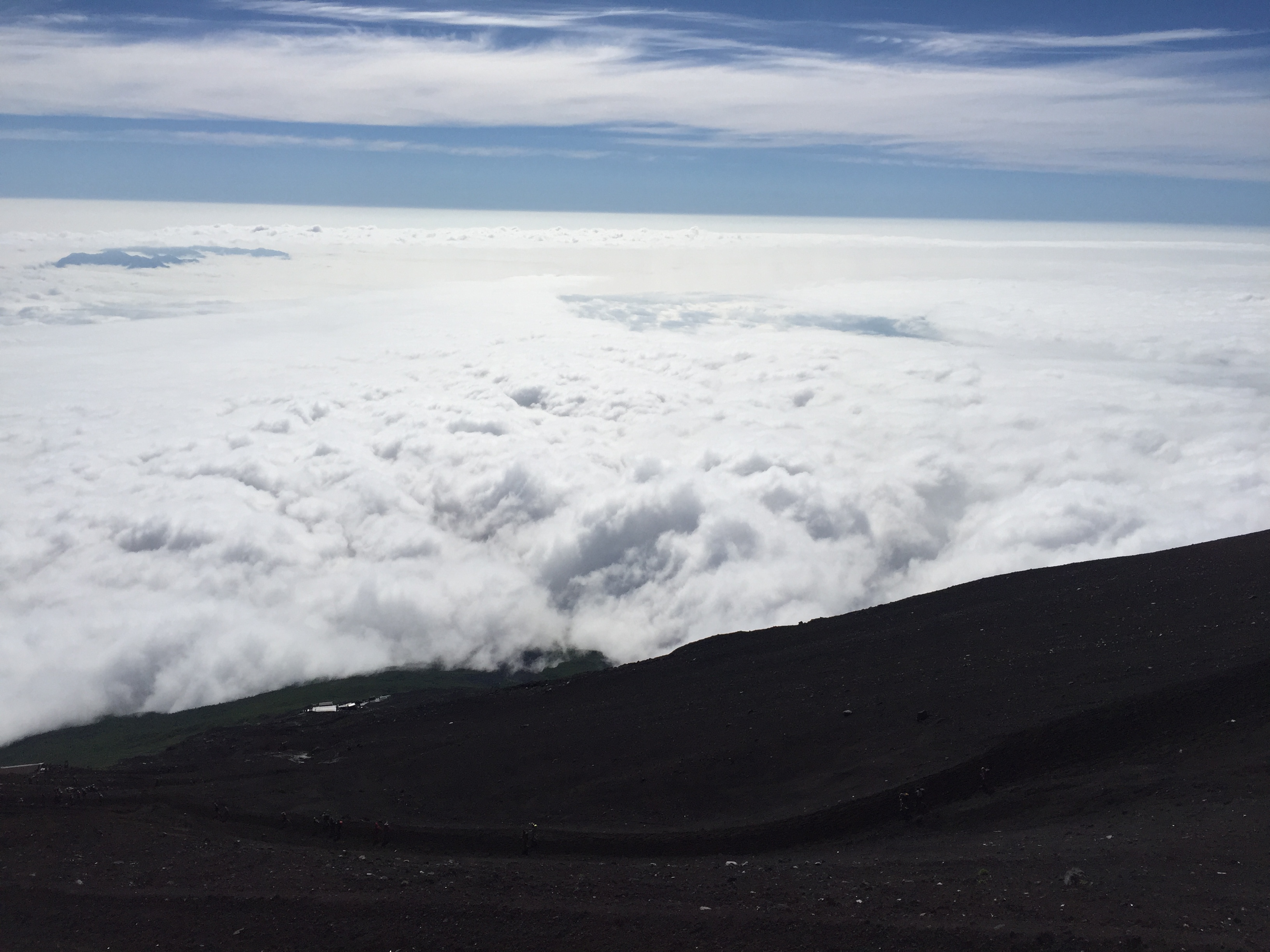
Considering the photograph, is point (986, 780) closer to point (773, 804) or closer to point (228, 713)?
point (773, 804)

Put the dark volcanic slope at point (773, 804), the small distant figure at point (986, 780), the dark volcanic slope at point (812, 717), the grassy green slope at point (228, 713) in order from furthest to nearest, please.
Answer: the grassy green slope at point (228, 713)
the dark volcanic slope at point (812, 717)
the small distant figure at point (986, 780)
the dark volcanic slope at point (773, 804)

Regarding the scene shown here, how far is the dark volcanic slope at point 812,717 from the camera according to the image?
23.7 metres

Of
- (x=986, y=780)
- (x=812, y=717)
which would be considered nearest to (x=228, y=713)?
(x=812, y=717)

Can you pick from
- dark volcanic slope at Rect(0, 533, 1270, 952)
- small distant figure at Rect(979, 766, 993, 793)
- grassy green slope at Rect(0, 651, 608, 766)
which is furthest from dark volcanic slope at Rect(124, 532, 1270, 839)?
grassy green slope at Rect(0, 651, 608, 766)

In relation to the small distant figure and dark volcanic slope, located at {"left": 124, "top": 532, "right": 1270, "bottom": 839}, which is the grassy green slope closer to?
dark volcanic slope, located at {"left": 124, "top": 532, "right": 1270, "bottom": 839}

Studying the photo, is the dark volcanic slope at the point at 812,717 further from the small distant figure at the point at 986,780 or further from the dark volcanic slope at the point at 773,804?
the small distant figure at the point at 986,780

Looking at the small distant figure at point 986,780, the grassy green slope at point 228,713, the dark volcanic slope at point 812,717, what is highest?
the small distant figure at point 986,780

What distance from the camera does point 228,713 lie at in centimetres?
6881

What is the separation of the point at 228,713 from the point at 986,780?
61.9 m

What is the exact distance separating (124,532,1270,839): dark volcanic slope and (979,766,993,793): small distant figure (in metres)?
0.23

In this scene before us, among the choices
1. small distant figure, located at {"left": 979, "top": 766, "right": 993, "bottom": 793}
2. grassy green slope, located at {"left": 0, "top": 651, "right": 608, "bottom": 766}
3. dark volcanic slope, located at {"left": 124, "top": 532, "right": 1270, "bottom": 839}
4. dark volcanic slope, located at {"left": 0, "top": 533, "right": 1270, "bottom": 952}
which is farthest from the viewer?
grassy green slope, located at {"left": 0, "top": 651, "right": 608, "bottom": 766}

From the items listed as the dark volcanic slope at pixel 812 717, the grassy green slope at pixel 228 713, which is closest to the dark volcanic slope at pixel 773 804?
the dark volcanic slope at pixel 812 717

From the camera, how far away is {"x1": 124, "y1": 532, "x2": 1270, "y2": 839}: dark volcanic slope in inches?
934

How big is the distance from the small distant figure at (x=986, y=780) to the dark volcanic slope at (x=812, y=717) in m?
0.23
